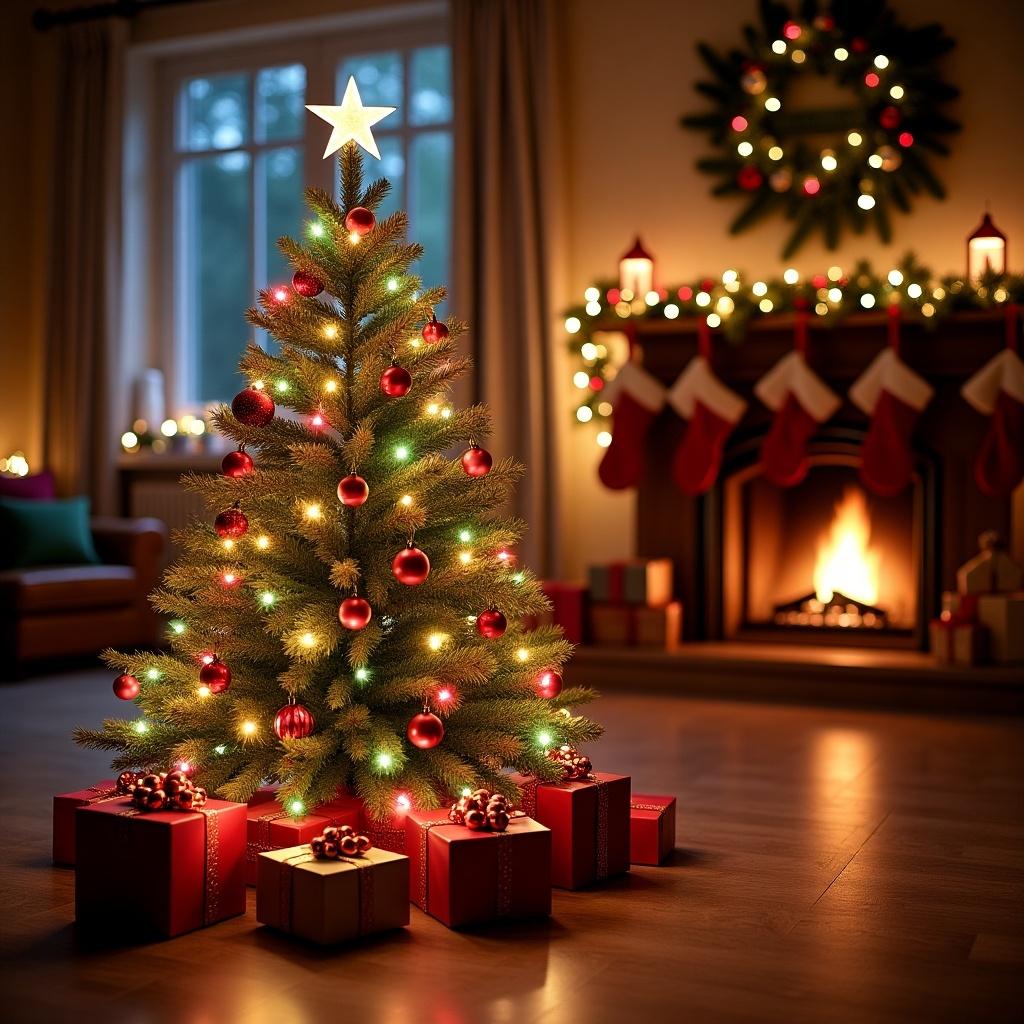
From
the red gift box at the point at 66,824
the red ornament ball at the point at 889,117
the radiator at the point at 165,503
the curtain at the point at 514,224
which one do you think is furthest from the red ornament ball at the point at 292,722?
the radiator at the point at 165,503

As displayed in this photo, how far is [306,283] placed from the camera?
242 cm

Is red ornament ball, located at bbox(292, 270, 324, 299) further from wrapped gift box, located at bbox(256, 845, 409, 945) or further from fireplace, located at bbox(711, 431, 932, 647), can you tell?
fireplace, located at bbox(711, 431, 932, 647)

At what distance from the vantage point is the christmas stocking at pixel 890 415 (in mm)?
4516

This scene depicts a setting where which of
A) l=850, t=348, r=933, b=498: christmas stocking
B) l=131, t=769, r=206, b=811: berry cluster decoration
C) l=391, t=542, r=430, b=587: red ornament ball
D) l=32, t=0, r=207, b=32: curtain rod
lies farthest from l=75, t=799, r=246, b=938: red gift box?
l=32, t=0, r=207, b=32: curtain rod

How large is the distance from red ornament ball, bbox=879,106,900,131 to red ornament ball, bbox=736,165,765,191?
48 centimetres

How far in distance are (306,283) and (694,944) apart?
1319 mm

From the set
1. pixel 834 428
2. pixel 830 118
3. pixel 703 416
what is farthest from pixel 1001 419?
pixel 830 118

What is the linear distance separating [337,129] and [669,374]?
2678 millimetres

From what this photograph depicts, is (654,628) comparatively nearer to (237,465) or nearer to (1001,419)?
(1001,419)

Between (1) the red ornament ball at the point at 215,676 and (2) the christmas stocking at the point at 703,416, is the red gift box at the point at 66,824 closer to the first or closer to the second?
(1) the red ornament ball at the point at 215,676

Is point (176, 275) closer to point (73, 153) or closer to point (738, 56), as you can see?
point (73, 153)

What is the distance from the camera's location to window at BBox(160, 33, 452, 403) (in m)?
5.96

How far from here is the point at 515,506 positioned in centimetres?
539

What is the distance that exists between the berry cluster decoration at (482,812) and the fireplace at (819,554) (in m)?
2.96
